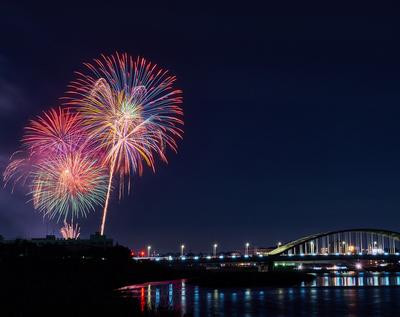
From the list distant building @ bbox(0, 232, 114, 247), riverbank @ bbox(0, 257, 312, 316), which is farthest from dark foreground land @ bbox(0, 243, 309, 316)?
distant building @ bbox(0, 232, 114, 247)

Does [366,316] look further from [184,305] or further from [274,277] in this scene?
[274,277]

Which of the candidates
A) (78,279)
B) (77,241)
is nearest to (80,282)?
(78,279)

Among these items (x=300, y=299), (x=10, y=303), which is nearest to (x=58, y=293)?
(x=10, y=303)

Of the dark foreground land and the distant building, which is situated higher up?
the distant building

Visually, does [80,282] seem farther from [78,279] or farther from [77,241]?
[77,241]

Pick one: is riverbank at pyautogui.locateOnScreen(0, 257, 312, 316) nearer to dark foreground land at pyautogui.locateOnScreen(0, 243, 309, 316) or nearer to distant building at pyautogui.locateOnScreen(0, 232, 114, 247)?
dark foreground land at pyautogui.locateOnScreen(0, 243, 309, 316)

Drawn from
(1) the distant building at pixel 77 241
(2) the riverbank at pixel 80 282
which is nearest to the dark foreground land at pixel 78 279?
(2) the riverbank at pixel 80 282

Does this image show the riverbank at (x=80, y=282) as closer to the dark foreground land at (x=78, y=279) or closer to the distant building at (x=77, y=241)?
the dark foreground land at (x=78, y=279)

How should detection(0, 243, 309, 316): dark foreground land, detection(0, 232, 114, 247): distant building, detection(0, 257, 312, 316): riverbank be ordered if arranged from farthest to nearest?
detection(0, 232, 114, 247): distant building → detection(0, 243, 309, 316): dark foreground land → detection(0, 257, 312, 316): riverbank

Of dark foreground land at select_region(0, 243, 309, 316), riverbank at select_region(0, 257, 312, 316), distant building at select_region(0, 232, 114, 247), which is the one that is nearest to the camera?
riverbank at select_region(0, 257, 312, 316)
